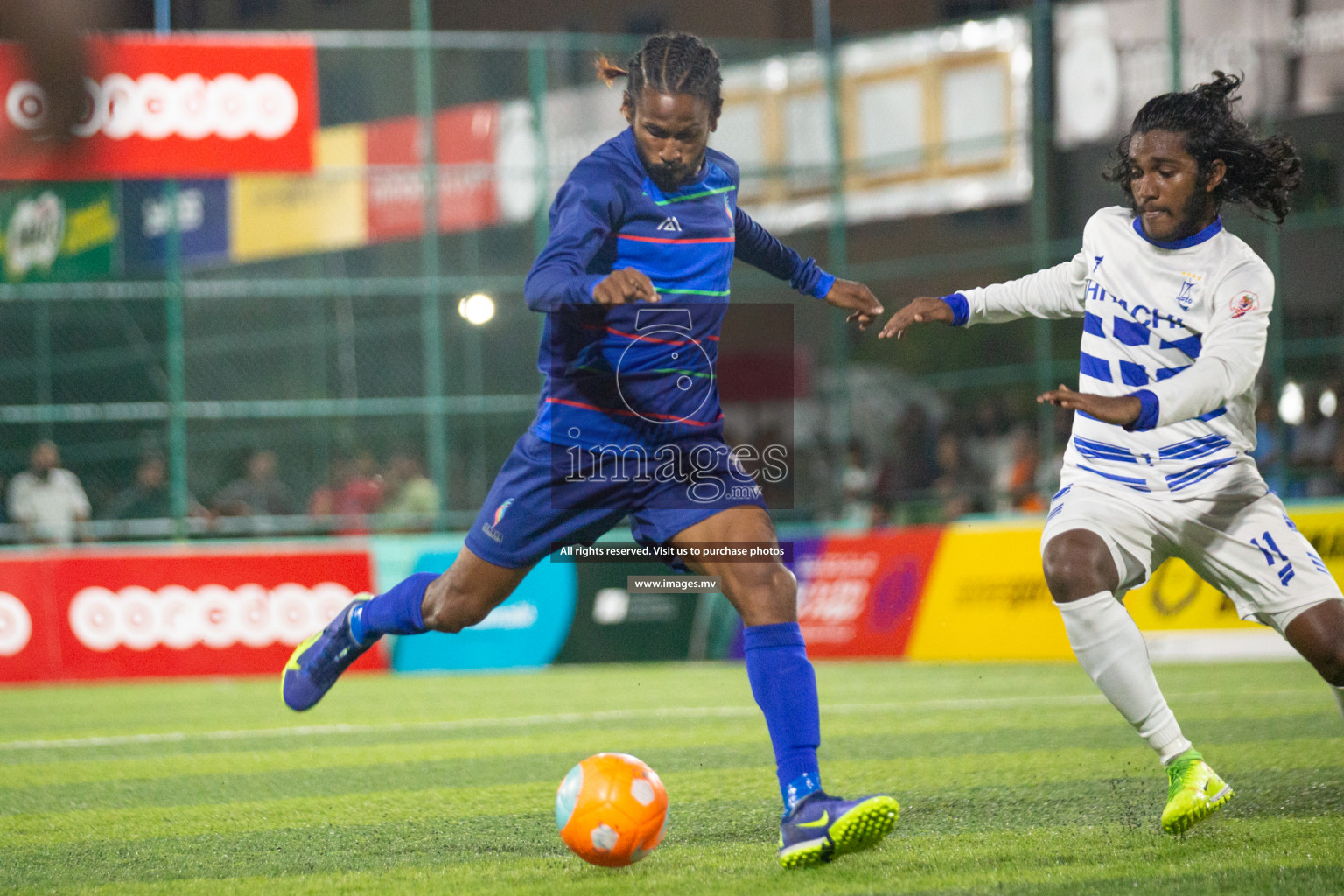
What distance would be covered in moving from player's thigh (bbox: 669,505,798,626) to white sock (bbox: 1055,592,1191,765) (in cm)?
88

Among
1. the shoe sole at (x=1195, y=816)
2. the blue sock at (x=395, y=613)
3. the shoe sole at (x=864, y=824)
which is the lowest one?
the shoe sole at (x=1195, y=816)

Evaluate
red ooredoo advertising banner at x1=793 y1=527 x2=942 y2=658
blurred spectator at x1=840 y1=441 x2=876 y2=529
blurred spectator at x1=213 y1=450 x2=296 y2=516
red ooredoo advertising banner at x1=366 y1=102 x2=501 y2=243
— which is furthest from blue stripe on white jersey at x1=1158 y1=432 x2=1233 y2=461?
red ooredoo advertising banner at x1=366 y1=102 x2=501 y2=243

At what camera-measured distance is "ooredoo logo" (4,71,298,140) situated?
45.5 feet

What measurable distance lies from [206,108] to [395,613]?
1025 cm

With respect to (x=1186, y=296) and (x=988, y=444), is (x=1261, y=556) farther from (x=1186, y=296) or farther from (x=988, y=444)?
(x=988, y=444)

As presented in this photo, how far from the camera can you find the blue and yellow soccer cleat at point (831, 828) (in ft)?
13.3

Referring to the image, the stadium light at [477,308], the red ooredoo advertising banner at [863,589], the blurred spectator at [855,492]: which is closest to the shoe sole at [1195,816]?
the stadium light at [477,308]

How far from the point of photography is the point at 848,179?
74.0 feet

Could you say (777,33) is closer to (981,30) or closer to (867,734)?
(981,30)

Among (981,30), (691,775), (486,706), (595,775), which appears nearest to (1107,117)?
(981,30)

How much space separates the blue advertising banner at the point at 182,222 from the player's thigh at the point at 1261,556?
45.8 ft

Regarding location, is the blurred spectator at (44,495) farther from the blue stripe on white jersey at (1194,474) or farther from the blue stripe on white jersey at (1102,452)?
the blue stripe on white jersey at (1194,474)

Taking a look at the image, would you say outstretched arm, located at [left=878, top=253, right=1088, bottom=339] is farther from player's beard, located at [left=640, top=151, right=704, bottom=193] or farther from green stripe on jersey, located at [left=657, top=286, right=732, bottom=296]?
player's beard, located at [left=640, top=151, right=704, bottom=193]

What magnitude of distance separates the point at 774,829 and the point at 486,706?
5063 mm
